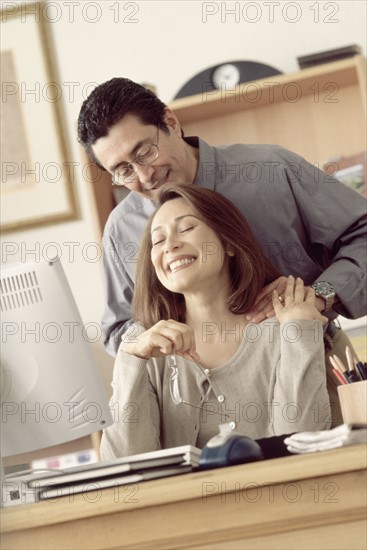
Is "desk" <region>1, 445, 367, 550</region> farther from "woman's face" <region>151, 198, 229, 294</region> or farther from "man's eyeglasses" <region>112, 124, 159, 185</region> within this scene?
"man's eyeglasses" <region>112, 124, 159, 185</region>

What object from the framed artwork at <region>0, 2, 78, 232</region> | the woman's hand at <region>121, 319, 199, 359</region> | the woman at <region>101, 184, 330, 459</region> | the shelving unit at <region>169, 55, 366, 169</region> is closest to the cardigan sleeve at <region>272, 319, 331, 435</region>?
the woman at <region>101, 184, 330, 459</region>

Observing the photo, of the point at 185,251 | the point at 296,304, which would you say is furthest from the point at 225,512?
the point at 185,251

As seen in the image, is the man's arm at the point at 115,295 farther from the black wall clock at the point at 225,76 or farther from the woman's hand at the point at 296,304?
the black wall clock at the point at 225,76

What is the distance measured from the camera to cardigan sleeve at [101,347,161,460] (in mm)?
1490

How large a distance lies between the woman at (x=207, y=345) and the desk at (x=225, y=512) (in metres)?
0.45

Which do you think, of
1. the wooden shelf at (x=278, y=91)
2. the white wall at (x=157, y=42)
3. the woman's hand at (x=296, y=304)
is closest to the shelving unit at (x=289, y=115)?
the wooden shelf at (x=278, y=91)

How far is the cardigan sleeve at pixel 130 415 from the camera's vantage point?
1490mm

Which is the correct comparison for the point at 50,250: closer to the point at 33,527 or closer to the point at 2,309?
the point at 2,309

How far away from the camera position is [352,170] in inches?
110

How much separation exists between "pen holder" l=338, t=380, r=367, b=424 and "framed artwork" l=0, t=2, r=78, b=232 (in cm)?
197

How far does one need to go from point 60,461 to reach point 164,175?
1.30 metres

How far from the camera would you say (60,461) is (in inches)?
114

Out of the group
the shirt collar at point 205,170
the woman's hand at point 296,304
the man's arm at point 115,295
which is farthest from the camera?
the man's arm at point 115,295

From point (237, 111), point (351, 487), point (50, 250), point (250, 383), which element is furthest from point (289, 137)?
point (351, 487)
